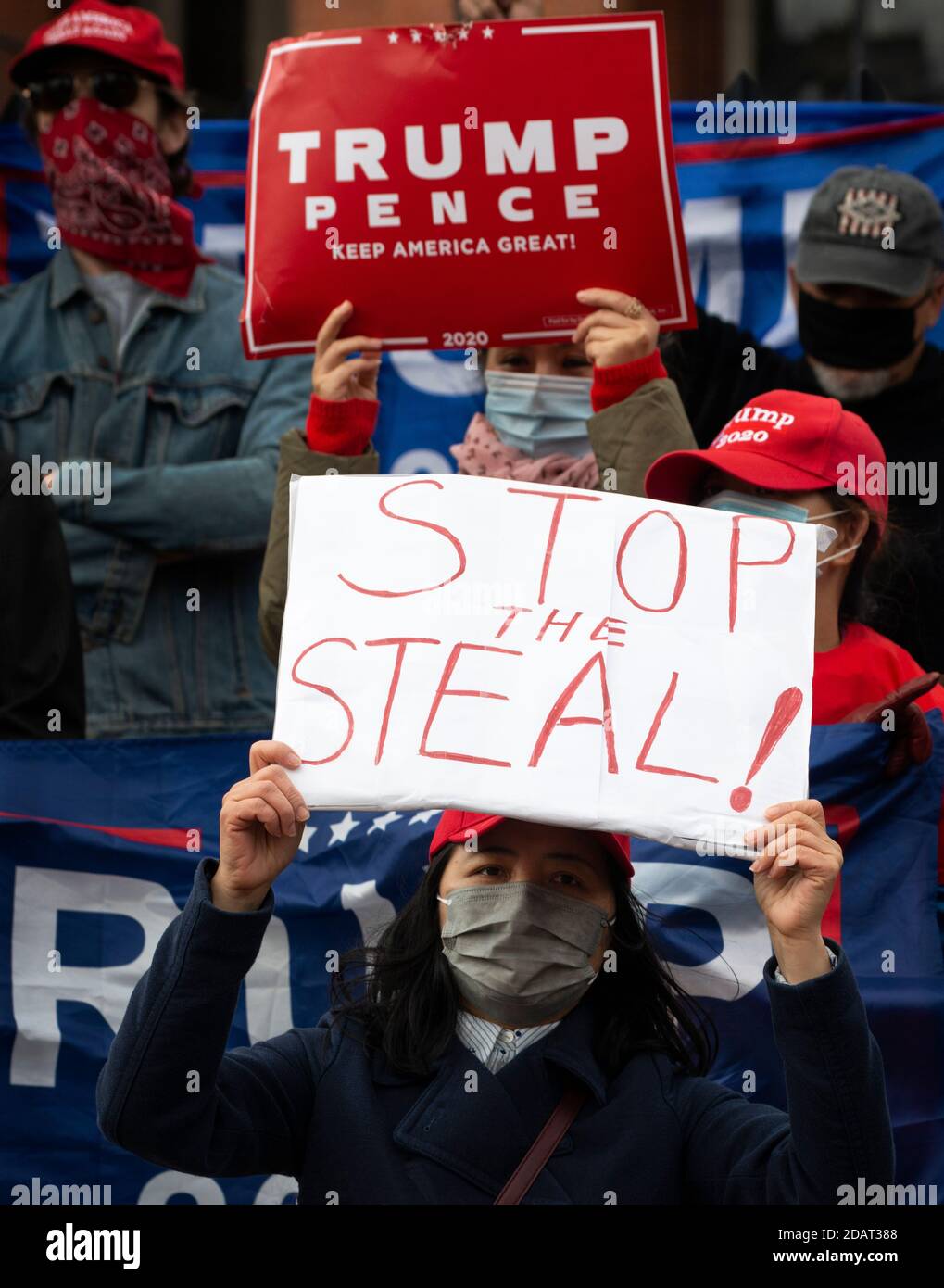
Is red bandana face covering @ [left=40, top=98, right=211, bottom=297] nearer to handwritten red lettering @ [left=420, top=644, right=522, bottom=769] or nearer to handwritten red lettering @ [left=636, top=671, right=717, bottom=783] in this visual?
handwritten red lettering @ [left=420, top=644, right=522, bottom=769]

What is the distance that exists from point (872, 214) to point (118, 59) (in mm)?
2165

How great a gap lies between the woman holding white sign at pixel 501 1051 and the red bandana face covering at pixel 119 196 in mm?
2795

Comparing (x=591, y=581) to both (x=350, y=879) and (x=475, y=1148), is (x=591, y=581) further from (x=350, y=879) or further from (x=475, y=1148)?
(x=350, y=879)

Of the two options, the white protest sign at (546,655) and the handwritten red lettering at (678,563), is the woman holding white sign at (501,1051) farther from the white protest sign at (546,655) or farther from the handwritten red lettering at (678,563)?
the handwritten red lettering at (678,563)

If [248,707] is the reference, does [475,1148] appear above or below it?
below

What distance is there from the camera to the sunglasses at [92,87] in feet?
17.8

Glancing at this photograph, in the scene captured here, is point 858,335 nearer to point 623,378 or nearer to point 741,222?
point 741,222

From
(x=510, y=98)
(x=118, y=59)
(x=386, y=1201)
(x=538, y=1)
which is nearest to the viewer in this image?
(x=386, y=1201)

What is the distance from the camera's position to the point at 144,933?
4.18 m

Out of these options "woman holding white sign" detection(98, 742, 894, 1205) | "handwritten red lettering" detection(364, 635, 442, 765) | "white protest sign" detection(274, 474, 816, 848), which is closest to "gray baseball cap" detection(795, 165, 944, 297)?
"white protest sign" detection(274, 474, 816, 848)

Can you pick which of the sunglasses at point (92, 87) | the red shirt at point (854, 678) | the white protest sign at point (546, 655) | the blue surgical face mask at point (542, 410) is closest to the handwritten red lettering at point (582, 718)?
the white protest sign at point (546, 655)

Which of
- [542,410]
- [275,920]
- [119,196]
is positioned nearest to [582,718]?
[275,920]

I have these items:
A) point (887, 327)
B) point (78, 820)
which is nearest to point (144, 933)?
point (78, 820)

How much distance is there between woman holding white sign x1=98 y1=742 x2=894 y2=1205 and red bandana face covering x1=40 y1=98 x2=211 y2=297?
2.79 metres
